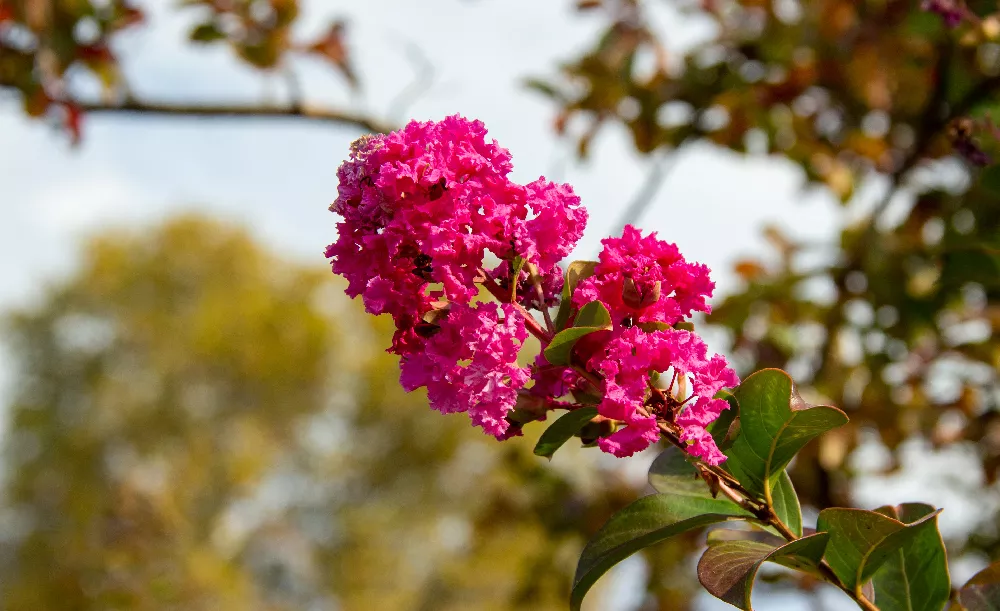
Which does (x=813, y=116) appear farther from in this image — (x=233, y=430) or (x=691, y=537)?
(x=233, y=430)

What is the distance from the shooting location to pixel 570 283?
0.92 metres

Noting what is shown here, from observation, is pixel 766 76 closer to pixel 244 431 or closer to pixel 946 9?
pixel 946 9

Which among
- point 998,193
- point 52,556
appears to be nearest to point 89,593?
point 52,556

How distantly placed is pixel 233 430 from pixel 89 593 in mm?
11822

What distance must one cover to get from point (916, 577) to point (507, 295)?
586 mm

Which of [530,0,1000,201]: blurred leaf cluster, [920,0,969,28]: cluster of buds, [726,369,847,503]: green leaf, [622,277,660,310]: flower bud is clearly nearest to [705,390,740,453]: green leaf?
[726,369,847,503]: green leaf

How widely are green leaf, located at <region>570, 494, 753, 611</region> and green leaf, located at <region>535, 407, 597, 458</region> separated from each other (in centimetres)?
10

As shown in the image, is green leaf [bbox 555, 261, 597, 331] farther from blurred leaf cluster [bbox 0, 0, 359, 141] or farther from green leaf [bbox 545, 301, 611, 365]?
blurred leaf cluster [bbox 0, 0, 359, 141]

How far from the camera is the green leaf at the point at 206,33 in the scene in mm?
2770

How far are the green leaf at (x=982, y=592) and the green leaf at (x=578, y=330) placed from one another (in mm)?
537

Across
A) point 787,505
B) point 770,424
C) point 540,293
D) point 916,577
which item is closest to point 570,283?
point 540,293

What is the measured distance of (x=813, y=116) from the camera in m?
3.24

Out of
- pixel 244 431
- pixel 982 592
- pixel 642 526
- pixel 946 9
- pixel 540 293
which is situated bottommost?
pixel 982 592

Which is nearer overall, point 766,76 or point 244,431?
point 766,76
